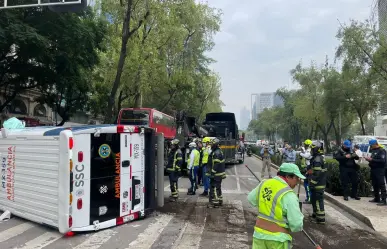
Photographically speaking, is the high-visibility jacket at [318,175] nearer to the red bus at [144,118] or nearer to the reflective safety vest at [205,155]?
the reflective safety vest at [205,155]

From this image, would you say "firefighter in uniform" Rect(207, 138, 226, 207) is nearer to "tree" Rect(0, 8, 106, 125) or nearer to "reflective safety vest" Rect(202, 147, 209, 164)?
"reflective safety vest" Rect(202, 147, 209, 164)

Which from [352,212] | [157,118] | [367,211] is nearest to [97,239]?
[352,212]

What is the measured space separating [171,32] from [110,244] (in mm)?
17771

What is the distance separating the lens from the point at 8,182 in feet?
25.7

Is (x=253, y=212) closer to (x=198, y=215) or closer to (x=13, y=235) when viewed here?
(x=198, y=215)

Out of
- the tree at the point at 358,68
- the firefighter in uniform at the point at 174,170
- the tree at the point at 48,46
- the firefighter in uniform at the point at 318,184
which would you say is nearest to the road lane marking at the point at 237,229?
the firefighter in uniform at the point at 318,184

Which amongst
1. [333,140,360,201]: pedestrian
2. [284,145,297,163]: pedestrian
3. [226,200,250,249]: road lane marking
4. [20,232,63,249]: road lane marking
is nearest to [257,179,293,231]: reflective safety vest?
[226,200,250,249]: road lane marking

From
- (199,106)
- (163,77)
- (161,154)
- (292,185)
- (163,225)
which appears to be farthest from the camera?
(199,106)

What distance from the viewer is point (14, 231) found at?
681 cm

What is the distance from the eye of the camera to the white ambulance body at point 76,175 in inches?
241

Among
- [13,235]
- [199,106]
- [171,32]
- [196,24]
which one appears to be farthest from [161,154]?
[199,106]

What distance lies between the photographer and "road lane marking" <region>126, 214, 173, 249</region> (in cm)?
599

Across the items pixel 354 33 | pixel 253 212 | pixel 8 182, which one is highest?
pixel 354 33

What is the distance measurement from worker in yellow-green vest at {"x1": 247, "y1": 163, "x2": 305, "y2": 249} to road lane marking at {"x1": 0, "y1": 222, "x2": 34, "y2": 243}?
497cm
